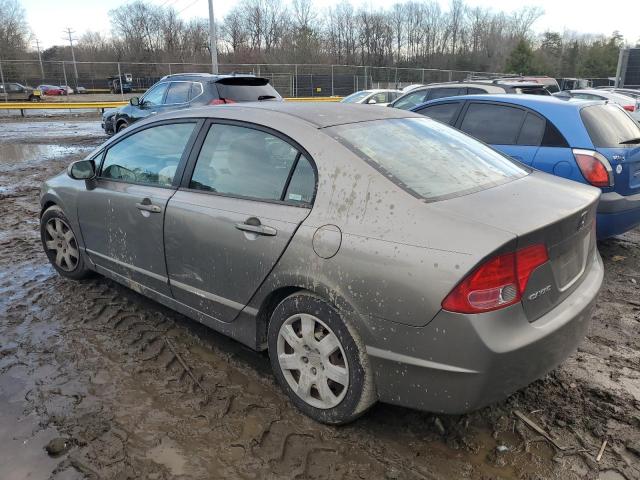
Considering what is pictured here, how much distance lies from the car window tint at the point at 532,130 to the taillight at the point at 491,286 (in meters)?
3.30

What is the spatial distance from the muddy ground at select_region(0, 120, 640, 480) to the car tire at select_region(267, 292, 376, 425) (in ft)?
0.42

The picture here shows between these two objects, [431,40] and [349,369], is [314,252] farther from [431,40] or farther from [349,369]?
[431,40]

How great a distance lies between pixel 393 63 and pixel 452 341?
A: 78280 millimetres

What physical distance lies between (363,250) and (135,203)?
1.96 metres

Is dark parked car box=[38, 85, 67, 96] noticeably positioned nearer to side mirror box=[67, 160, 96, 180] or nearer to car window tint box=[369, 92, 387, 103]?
car window tint box=[369, 92, 387, 103]

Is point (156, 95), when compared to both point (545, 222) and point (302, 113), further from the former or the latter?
point (545, 222)

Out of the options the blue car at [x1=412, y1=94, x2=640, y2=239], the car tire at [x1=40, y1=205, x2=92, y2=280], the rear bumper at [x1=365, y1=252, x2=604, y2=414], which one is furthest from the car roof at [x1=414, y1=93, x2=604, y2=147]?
the car tire at [x1=40, y1=205, x2=92, y2=280]

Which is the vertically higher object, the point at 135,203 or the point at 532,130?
the point at 532,130

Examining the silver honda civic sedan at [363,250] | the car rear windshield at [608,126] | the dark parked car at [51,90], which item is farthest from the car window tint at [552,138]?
the dark parked car at [51,90]

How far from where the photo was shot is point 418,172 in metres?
2.60

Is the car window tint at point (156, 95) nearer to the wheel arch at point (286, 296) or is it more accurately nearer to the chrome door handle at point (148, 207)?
the chrome door handle at point (148, 207)

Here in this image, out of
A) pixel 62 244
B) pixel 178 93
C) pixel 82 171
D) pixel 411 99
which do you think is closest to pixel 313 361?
pixel 82 171

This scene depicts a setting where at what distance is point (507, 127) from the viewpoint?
5.36 metres

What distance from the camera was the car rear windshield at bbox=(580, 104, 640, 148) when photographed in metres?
4.69
